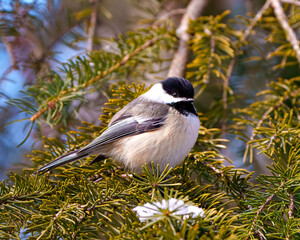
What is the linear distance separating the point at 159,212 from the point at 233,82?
4.09 ft

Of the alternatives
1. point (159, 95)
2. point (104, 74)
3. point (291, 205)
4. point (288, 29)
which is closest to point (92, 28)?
point (104, 74)

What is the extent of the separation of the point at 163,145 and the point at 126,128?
0.60ft

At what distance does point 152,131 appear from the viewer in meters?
1.20

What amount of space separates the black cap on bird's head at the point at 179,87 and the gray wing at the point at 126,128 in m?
0.12

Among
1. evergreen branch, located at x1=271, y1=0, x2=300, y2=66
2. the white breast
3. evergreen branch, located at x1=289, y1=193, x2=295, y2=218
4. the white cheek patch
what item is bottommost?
evergreen branch, located at x1=289, y1=193, x2=295, y2=218

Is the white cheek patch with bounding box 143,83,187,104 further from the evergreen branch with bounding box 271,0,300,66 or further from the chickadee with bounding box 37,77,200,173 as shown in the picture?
the evergreen branch with bounding box 271,0,300,66

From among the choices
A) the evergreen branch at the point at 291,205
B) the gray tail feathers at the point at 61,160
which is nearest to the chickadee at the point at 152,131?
the gray tail feathers at the point at 61,160

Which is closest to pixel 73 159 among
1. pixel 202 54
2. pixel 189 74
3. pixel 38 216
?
pixel 38 216

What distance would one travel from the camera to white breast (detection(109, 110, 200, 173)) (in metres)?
1.11

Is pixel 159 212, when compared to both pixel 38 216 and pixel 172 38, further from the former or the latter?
pixel 172 38

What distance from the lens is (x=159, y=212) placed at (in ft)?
2.19

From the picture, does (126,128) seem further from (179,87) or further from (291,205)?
(291,205)

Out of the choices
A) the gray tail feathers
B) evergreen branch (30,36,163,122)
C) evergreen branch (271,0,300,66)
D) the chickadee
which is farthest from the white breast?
evergreen branch (271,0,300,66)

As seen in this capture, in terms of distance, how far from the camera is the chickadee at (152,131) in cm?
112
